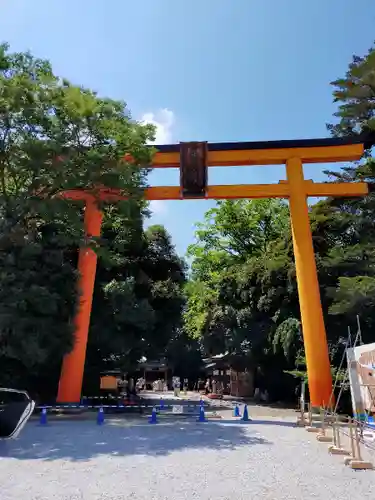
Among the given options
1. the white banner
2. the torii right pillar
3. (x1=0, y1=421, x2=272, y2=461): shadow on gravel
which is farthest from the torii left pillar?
the white banner

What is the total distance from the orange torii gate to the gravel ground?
4.98m

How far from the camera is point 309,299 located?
1633 cm

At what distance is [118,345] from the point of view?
60.3 feet

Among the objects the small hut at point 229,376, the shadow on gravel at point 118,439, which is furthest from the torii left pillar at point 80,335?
the small hut at point 229,376

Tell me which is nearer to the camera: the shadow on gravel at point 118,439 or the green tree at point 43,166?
the shadow on gravel at point 118,439

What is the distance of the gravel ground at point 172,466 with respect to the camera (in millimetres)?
5625

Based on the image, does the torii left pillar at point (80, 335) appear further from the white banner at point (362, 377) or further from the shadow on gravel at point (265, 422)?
the white banner at point (362, 377)

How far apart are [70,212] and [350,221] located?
1153 centimetres

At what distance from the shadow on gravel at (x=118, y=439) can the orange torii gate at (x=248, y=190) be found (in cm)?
386

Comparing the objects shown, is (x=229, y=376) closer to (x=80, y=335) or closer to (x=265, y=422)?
(x=80, y=335)

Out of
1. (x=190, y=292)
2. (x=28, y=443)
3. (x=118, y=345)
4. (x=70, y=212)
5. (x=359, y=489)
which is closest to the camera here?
(x=359, y=489)

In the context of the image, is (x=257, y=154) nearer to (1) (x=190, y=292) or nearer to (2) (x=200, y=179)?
(2) (x=200, y=179)

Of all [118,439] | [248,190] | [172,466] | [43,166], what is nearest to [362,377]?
[172,466]

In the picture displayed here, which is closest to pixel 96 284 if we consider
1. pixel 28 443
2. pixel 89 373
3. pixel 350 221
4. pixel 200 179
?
pixel 89 373
